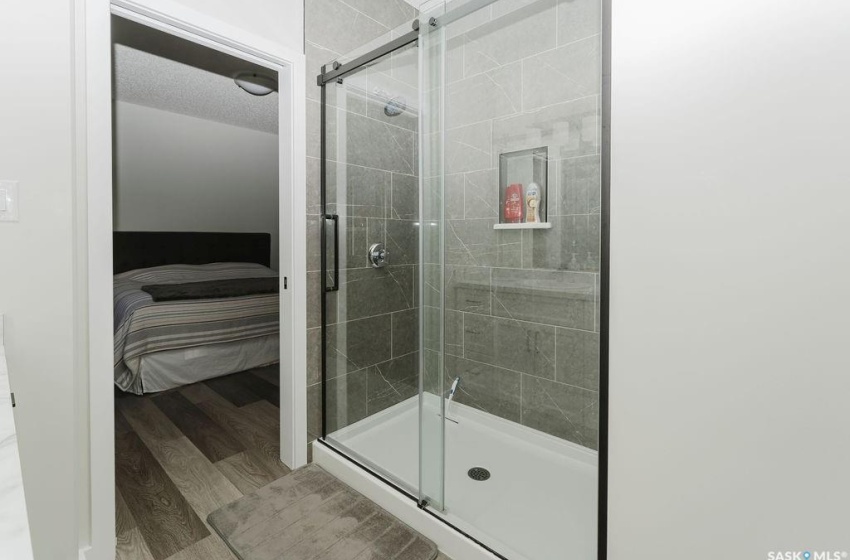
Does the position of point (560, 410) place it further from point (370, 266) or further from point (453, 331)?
point (370, 266)

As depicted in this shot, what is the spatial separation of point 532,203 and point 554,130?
321 millimetres

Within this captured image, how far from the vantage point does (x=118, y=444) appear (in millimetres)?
2234

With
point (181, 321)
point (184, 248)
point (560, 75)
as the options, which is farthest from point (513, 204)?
point (184, 248)

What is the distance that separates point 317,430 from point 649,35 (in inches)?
84.1

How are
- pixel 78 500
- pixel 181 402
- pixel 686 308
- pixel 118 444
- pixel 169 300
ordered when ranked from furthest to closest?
A: pixel 169 300 < pixel 181 402 < pixel 118 444 < pixel 78 500 < pixel 686 308

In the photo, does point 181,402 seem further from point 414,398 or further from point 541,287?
point 541,287

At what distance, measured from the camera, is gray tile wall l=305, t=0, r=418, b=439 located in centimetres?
201

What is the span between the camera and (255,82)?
9.99 ft

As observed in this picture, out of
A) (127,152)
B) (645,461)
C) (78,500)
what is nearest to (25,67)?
(78,500)

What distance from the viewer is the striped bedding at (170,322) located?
2.91 metres

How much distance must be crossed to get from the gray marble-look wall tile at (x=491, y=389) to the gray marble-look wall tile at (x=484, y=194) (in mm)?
728

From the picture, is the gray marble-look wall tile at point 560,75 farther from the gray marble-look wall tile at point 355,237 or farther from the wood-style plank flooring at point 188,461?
the wood-style plank flooring at point 188,461

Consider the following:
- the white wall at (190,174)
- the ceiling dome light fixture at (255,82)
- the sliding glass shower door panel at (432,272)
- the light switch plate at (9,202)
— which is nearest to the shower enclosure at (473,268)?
the sliding glass shower door panel at (432,272)

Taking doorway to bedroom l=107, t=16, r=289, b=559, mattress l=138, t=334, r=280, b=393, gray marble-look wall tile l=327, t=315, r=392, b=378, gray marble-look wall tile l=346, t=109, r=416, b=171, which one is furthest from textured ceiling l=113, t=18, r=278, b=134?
mattress l=138, t=334, r=280, b=393
